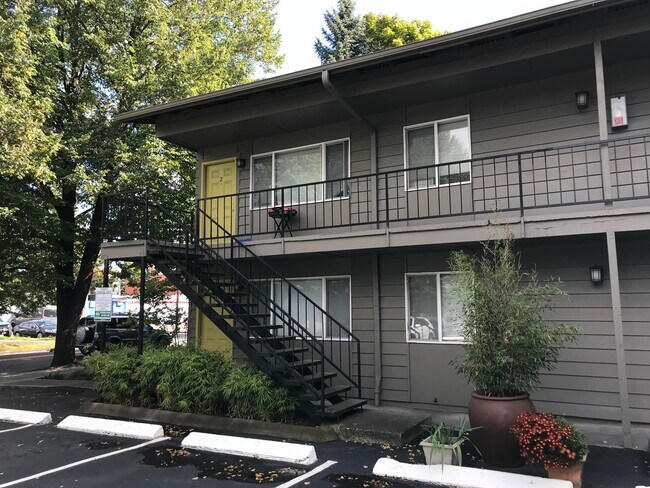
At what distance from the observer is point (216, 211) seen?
1075cm

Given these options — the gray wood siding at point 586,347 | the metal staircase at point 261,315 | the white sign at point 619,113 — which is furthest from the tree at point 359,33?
the gray wood siding at point 586,347

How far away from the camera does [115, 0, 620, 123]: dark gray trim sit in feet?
20.1

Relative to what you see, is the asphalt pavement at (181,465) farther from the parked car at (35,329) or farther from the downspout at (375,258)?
the parked car at (35,329)

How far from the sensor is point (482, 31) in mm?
6586

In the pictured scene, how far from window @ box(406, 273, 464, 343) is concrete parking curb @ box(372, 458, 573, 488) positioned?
10.6 feet

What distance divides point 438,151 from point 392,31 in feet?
71.9

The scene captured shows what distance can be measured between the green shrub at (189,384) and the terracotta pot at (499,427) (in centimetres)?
280

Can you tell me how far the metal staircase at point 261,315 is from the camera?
23.5 ft

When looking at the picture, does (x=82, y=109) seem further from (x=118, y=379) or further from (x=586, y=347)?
(x=586, y=347)

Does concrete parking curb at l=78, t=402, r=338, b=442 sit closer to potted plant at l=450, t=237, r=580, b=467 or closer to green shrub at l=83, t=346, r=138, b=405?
green shrub at l=83, t=346, r=138, b=405

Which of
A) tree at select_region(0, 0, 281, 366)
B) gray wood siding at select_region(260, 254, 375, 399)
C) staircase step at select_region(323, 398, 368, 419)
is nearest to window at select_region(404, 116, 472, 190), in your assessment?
gray wood siding at select_region(260, 254, 375, 399)

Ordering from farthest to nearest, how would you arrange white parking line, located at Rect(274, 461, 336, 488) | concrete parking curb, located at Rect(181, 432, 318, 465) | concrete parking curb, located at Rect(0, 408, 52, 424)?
1. concrete parking curb, located at Rect(0, 408, 52, 424)
2. concrete parking curb, located at Rect(181, 432, 318, 465)
3. white parking line, located at Rect(274, 461, 336, 488)

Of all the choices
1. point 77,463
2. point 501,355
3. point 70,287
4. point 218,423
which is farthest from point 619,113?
point 70,287

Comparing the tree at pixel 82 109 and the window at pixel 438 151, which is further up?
the tree at pixel 82 109
